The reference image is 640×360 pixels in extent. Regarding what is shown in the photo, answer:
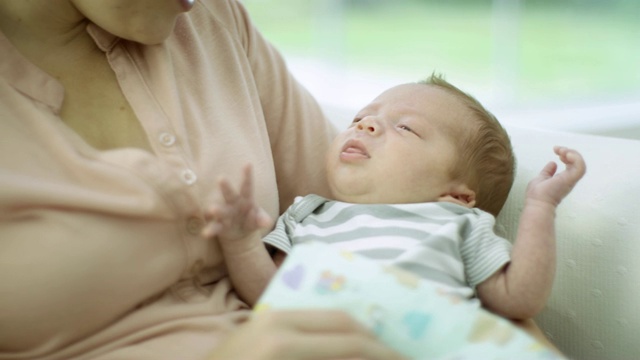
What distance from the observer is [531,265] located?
1139 millimetres

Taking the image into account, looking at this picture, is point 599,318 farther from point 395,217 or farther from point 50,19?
point 50,19

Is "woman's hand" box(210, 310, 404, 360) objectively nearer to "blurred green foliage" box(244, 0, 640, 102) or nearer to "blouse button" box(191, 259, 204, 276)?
"blouse button" box(191, 259, 204, 276)

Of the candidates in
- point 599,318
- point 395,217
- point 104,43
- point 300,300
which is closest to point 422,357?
point 300,300

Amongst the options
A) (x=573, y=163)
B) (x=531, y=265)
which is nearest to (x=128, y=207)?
(x=531, y=265)

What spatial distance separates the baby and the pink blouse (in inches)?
2.8

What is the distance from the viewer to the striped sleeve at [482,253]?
1165mm

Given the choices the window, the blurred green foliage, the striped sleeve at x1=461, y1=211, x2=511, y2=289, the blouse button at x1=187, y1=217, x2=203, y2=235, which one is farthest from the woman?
the blurred green foliage

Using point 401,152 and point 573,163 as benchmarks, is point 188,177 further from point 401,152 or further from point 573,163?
point 573,163

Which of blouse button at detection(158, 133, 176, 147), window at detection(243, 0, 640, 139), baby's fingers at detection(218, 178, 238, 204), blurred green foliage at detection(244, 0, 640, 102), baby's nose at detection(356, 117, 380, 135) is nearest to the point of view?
baby's fingers at detection(218, 178, 238, 204)

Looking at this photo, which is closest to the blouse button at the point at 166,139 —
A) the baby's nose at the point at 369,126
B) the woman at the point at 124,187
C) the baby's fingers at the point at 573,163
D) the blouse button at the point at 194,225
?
the woman at the point at 124,187

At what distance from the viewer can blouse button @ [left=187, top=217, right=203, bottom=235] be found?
1083 mm

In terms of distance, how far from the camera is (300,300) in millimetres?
958

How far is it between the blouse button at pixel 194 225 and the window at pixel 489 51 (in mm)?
650

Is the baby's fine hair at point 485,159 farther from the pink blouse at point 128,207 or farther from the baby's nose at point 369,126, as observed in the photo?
the pink blouse at point 128,207
